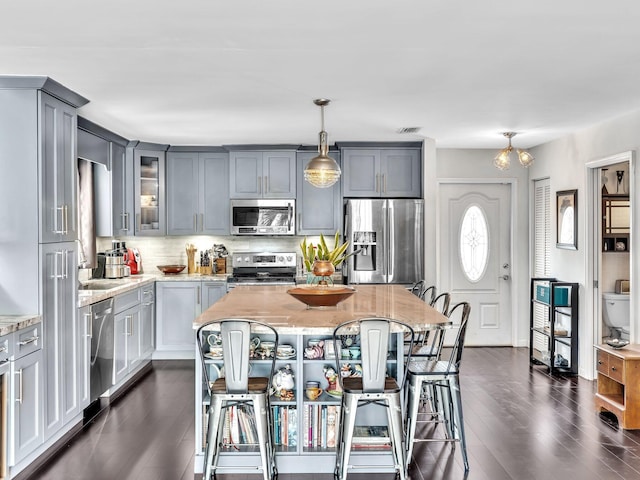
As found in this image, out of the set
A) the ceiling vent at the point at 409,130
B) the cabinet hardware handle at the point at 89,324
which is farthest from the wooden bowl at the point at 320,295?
the ceiling vent at the point at 409,130

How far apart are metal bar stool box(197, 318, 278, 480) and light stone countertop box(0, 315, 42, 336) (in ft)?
3.38

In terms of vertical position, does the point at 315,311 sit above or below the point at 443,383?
above

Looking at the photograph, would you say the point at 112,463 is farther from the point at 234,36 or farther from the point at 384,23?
the point at 384,23

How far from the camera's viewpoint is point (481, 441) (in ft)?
12.7

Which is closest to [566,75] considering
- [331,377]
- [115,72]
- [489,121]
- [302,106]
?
[489,121]

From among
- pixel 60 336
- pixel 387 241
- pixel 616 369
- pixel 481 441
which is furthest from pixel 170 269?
pixel 616 369

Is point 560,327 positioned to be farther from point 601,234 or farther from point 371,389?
point 371,389

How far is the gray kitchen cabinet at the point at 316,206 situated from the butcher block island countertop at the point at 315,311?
1963 millimetres

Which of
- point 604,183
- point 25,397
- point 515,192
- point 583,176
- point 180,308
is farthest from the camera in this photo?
point 515,192

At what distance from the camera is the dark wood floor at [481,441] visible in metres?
3.38

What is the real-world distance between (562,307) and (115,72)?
15.0ft

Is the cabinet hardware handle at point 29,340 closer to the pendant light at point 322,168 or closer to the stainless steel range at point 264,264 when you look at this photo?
the pendant light at point 322,168

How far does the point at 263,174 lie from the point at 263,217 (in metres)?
0.48

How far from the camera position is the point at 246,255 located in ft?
22.1
